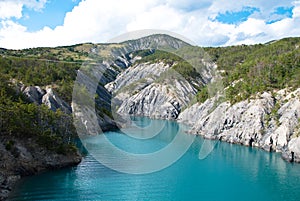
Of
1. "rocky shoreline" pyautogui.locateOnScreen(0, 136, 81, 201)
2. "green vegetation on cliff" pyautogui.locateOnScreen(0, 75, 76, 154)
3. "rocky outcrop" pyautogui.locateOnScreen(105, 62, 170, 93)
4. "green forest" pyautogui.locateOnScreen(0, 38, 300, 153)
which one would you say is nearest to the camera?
"rocky shoreline" pyautogui.locateOnScreen(0, 136, 81, 201)

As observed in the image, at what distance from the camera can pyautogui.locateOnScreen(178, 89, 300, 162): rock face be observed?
7275 cm

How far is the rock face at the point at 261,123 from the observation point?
72.8 meters

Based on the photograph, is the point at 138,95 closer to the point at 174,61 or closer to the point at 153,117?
the point at 153,117

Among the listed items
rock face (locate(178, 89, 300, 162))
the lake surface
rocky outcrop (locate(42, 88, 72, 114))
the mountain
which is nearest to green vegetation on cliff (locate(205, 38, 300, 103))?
the mountain

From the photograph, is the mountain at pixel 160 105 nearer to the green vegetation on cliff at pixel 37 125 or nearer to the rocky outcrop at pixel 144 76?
the green vegetation on cliff at pixel 37 125

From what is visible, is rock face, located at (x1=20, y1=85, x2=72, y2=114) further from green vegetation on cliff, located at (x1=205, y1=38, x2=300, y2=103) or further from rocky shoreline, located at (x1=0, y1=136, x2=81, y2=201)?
green vegetation on cliff, located at (x1=205, y1=38, x2=300, y2=103)

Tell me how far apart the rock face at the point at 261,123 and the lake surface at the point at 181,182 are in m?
6.09

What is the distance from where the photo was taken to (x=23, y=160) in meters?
48.0

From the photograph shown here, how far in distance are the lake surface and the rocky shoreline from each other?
1.27 m

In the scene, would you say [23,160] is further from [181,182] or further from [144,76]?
[144,76]

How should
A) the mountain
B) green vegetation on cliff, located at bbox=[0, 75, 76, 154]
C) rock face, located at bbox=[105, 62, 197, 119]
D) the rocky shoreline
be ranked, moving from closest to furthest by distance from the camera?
the rocky shoreline < green vegetation on cliff, located at bbox=[0, 75, 76, 154] < the mountain < rock face, located at bbox=[105, 62, 197, 119]

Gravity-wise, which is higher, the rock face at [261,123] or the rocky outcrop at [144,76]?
the rocky outcrop at [144,76]

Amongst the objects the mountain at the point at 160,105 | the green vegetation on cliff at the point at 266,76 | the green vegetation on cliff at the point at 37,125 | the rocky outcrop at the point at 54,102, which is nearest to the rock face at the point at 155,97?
the mountain at the point at 160,105

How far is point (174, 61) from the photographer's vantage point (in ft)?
621
